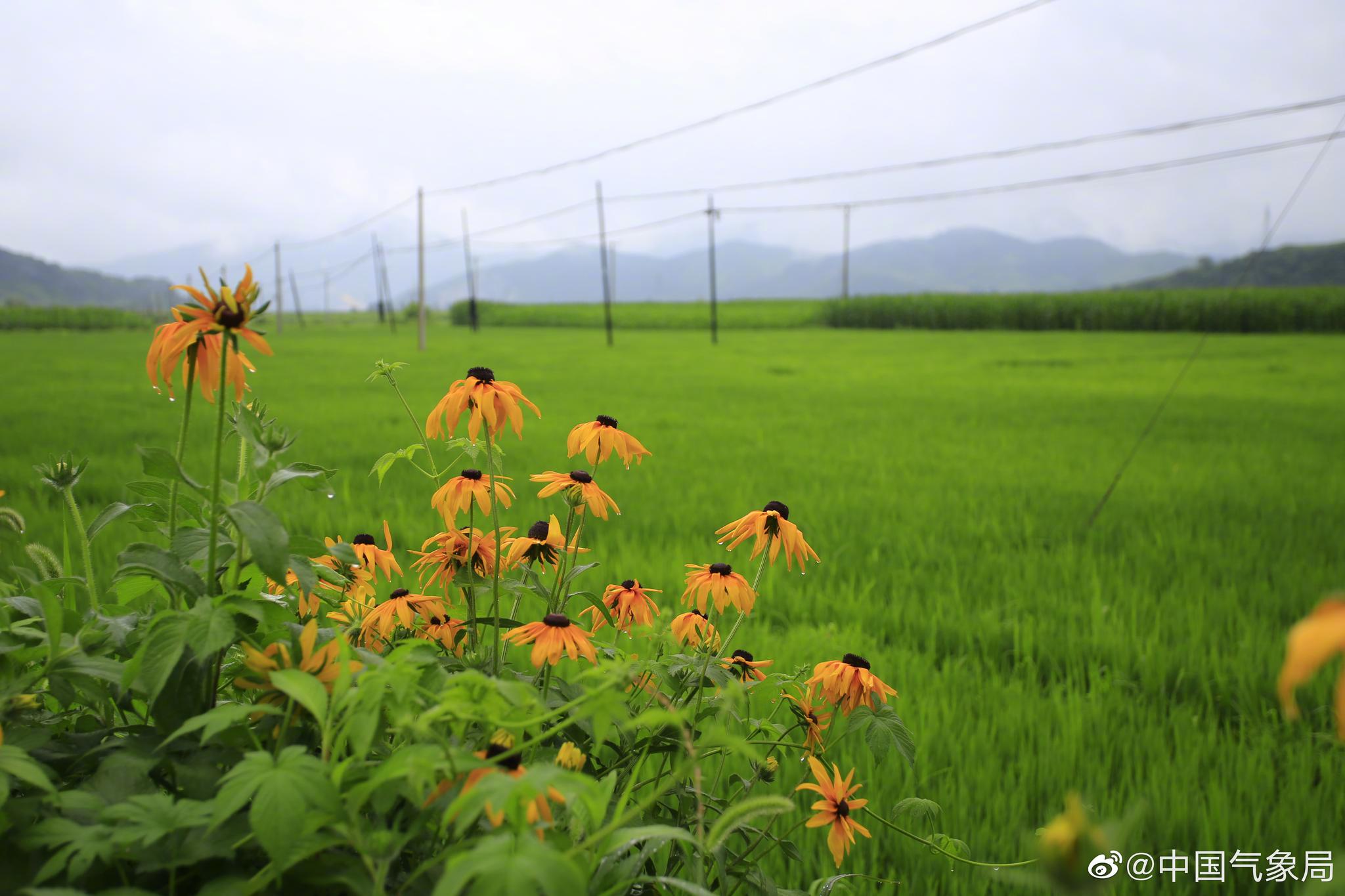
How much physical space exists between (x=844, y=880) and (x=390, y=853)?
1205 millimetres

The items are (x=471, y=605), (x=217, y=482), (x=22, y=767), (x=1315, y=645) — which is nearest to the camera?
(x=1315, y=645)

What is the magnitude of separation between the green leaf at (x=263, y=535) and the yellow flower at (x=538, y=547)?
49 cm

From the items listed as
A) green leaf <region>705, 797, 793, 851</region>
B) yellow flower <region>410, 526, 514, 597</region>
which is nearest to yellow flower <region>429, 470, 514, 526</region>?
yellow flower <region>410, 526, 514, 597</region>

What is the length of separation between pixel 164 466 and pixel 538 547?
1.75ft

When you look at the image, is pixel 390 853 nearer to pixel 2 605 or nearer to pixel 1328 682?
pixel 2 605

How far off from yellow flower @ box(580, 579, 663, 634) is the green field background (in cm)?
55

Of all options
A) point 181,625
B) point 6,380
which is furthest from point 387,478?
point 6,380

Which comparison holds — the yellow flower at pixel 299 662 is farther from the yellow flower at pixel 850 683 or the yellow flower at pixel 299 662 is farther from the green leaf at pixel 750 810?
the yellow flower at pixel 850 683

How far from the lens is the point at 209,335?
872mm

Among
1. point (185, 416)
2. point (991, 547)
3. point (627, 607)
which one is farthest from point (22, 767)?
point (991, 547)

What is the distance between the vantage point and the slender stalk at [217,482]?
741 mm

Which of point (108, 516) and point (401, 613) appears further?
point (401, 613)

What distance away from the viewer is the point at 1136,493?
5.51 metres

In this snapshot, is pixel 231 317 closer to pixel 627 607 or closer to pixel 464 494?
pixel 464 494
